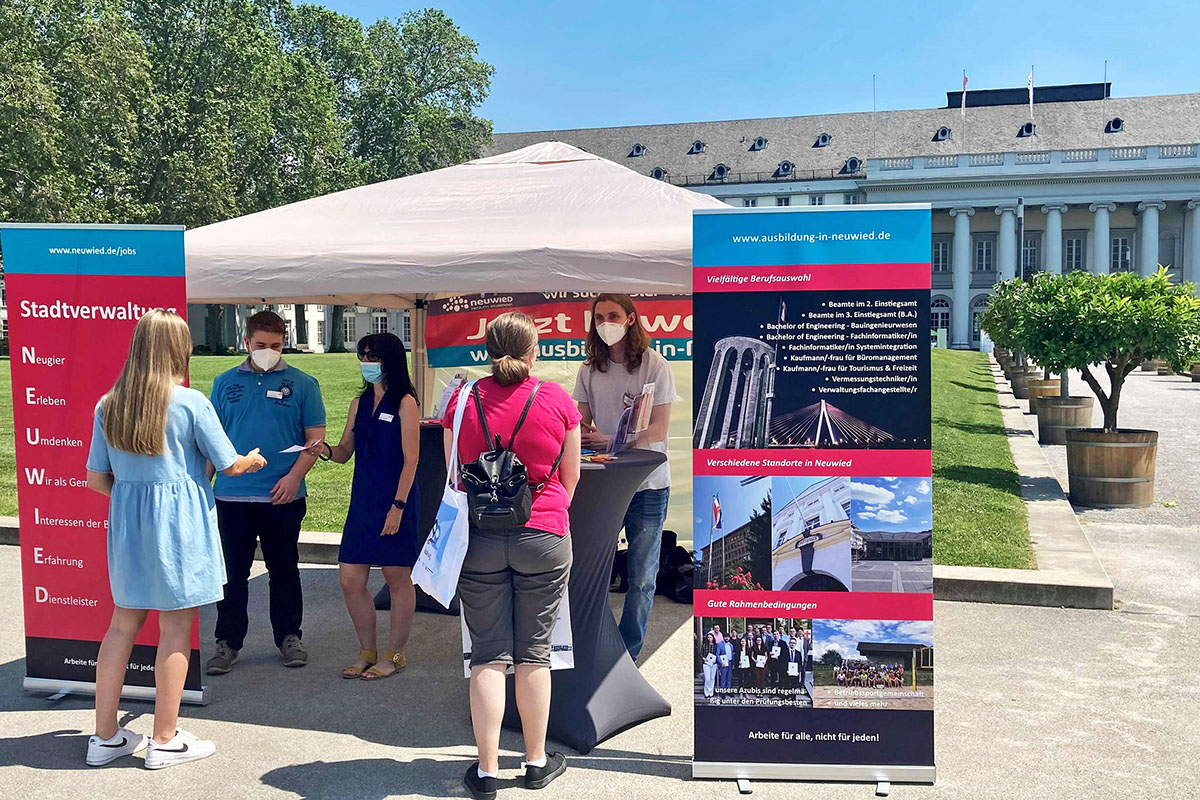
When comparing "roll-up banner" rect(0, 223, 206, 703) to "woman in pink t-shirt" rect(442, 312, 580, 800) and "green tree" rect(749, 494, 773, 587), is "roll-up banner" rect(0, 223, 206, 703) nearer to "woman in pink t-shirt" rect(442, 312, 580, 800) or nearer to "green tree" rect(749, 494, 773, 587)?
"woman in pink t-shirt" rect(442, 312, 580, 800)

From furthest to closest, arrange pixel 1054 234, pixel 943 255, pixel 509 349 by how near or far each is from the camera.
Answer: pixel 943 255, pixel 1054 234, pixel 509 349

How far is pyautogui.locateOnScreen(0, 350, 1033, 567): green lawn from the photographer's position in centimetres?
836

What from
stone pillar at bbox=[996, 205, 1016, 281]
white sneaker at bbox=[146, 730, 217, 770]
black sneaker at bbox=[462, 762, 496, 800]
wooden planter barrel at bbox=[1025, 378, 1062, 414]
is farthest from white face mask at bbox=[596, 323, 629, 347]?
stone pillar at bbox=[996, 205, 1016, 281]

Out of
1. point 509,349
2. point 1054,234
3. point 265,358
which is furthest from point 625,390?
point 1054,234

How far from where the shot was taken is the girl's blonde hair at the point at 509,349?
3.87 metres

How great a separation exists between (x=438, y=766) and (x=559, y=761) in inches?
19.3

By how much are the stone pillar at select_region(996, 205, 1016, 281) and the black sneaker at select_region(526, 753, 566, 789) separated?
288ft

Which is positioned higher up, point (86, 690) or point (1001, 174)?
point (1001, 174)

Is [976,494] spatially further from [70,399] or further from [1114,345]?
[70,399]

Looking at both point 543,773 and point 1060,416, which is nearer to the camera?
point 543,773

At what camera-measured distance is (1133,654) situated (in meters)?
5.89

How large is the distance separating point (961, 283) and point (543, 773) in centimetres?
8763

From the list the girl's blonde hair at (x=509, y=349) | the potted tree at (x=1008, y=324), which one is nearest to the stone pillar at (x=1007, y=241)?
the potted tree at (x=1008, y=324)

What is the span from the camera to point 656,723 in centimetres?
489
